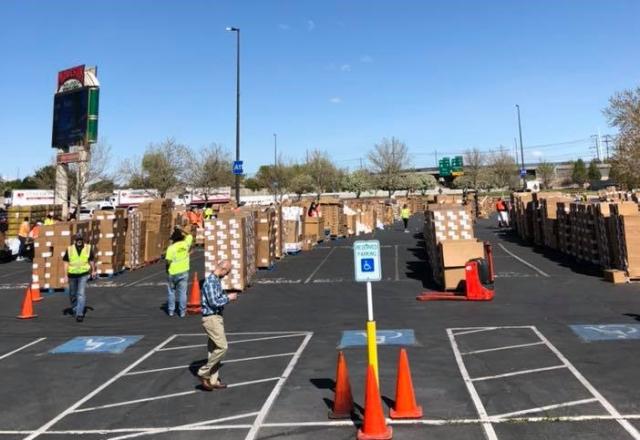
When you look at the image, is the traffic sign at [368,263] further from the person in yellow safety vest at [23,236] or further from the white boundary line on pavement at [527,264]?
the person in yellow safety vest at [23,236]

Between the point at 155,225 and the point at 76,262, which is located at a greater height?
the point at 155,225

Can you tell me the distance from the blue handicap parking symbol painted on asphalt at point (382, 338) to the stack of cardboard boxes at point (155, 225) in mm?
14304

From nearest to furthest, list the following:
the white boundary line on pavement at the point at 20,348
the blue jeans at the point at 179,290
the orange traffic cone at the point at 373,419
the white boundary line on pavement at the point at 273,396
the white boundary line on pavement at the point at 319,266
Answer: the orange traffic cone at the point at 373,419
the white boundary line on pavement at the point at 273,396
the white boundary line on pavement at the point at 20,348
the blue jeans at the point at 179,290
the white boundary line on pavement at the point at 319,266

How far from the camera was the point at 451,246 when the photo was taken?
14.0 m

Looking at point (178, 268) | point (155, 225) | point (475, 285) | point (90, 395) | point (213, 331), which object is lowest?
point (90, 395)

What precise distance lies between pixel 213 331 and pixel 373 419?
106 inches

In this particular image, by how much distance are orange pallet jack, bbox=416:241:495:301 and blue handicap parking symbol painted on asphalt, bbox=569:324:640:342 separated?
3057 millimetres

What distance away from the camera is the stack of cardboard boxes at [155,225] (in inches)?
891

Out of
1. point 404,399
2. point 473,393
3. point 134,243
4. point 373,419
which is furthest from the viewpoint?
point 134,243

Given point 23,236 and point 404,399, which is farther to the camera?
point 23,236

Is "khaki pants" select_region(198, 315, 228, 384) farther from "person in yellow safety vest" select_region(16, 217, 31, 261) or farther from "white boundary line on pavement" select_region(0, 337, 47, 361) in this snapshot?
"person in yellow safety vest" select_region(16, 217, 31, 261)

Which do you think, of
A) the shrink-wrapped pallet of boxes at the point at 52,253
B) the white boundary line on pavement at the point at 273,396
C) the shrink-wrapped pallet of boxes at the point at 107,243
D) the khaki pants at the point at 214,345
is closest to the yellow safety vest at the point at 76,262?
the shrink-wrapped pallet of boxes at the point at 52,253

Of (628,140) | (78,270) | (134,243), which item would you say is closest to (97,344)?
(78,270)

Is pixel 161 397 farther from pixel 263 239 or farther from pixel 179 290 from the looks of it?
pixel 263 239
